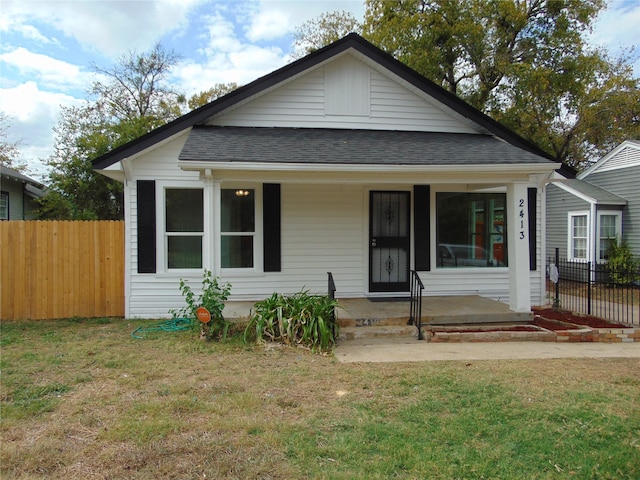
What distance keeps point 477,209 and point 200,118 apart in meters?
5.92

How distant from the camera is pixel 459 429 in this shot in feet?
11.1

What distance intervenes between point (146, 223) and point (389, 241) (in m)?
4.71

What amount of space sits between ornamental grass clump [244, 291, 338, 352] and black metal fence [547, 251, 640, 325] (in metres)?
4.96

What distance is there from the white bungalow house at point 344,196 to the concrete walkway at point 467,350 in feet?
3.95

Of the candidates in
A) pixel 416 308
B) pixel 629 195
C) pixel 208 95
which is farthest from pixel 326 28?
pixel 416 308

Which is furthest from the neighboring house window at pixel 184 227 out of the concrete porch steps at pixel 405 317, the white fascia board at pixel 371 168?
the concrete porch steps at pixel 405 317

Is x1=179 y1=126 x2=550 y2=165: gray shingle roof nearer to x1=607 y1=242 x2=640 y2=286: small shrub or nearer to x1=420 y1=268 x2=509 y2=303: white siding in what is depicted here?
x1=420 y1=268 x2=509 y2=303: white siding

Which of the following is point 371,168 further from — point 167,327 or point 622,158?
point 622,158

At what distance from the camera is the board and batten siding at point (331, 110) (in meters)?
8.49

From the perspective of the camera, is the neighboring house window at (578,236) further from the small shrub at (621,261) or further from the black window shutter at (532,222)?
the black window shutter at (532,222)

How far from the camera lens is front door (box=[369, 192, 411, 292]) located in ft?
28.7

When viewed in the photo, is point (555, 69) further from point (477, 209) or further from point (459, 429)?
point (459, 429)

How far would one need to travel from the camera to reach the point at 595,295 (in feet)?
37.7

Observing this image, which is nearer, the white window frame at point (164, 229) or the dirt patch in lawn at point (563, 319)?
the dirt patch in lawn at point (563, 319)
